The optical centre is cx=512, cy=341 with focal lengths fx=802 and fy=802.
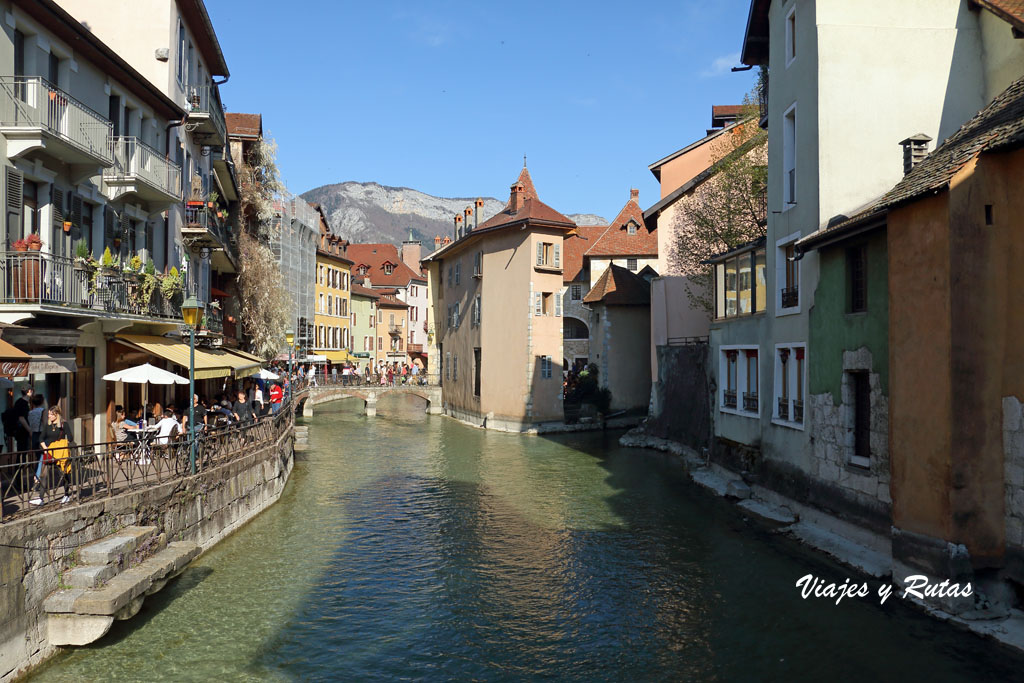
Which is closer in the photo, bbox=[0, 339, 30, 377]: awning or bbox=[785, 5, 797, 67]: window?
bbox=[0, 339, 30, 377]: awning

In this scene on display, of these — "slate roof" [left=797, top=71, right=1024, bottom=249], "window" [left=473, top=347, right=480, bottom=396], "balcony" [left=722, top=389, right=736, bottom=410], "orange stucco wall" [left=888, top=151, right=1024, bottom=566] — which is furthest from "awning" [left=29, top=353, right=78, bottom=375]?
"window" [left=473, top=347, right=480, bottom=396]

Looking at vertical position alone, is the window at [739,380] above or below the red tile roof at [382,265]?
below

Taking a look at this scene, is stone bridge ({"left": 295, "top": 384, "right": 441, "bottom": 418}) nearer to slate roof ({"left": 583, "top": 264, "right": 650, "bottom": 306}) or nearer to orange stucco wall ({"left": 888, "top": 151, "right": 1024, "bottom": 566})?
slate roof ({"left": 583, "top": 264, "right": 650, "bottom": 306})

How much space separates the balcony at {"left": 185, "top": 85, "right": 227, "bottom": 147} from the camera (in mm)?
25438

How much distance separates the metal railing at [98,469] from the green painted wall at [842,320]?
516 inches

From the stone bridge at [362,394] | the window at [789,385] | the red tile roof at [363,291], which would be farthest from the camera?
the red tile roof at [363,291]

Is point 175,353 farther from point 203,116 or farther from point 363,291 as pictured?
point 363,291

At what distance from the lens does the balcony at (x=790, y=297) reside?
62.4 feet

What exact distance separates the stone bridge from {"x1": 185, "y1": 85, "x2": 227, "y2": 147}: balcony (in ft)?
76.8

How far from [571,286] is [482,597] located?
4746 centimetres

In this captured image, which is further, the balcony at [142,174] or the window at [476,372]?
the window at [476,372]

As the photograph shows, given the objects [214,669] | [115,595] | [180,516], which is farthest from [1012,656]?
[180,516]

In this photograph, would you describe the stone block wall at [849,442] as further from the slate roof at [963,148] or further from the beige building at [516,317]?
the beige building at [516,317]

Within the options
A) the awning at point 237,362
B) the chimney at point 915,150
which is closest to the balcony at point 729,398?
the chimney at point 915,150
